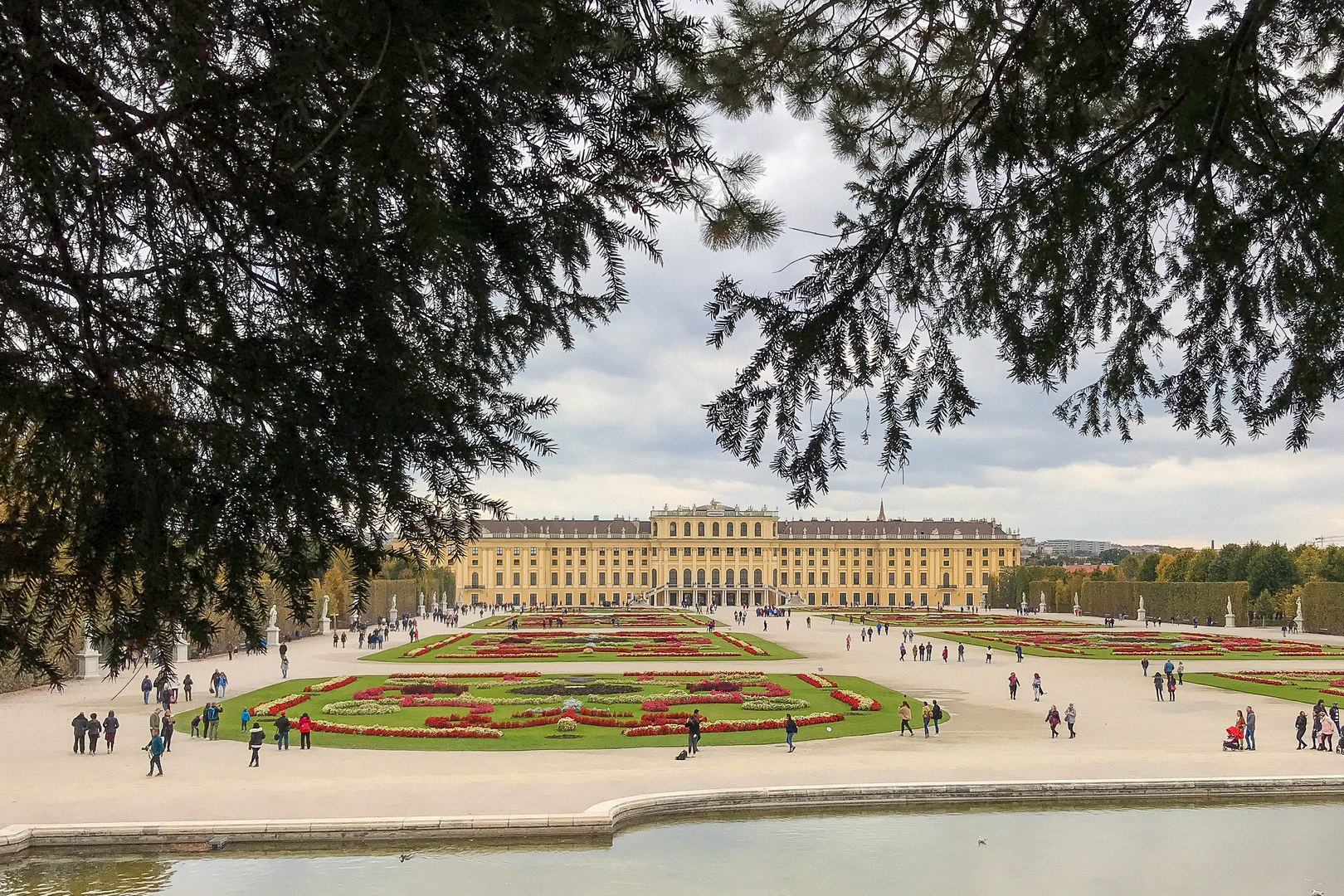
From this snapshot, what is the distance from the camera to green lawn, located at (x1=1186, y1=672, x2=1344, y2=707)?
79.7ft

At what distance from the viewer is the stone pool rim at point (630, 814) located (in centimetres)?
1158

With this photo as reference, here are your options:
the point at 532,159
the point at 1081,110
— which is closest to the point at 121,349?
the point at 532,159

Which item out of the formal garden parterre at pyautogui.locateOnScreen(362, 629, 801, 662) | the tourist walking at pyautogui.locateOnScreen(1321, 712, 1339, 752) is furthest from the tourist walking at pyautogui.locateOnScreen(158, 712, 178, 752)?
the formal garden parterre at pyautogui.locateOnScreen(362, 629, 801, 662)

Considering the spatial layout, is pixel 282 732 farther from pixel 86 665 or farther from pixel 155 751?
pixel 86 665

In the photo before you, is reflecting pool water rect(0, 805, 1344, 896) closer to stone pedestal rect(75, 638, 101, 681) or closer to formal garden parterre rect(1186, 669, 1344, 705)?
formal garden parterre rect(1186, 669, 1344, 705)

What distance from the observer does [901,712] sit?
18766 millimetres

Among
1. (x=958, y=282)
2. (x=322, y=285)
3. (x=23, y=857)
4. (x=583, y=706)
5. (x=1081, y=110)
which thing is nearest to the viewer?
(x=322, y=285)

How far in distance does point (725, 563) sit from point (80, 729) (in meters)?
102

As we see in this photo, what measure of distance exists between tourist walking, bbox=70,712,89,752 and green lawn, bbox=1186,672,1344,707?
23.1m

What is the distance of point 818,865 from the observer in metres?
11.1

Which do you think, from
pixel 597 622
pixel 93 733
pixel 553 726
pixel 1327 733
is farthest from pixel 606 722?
pixel 597 622

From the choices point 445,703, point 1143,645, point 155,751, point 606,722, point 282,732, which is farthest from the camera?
point 1143,645

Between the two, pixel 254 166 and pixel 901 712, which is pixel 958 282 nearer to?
pixel 254 166

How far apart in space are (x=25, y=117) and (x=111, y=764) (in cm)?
1524
